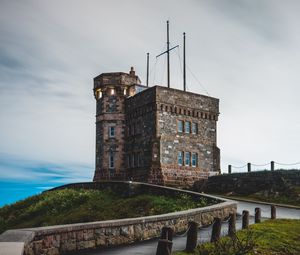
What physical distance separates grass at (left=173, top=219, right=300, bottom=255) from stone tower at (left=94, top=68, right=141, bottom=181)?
2562 centimetres

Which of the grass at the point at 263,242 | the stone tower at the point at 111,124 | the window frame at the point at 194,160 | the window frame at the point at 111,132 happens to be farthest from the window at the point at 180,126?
the grass at the point at 263,242

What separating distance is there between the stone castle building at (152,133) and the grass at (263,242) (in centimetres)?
2133

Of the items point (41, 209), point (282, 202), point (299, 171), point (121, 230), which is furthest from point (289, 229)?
point (41, 209)

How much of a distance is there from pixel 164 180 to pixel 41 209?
11.0 metres

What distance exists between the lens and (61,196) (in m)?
33.4

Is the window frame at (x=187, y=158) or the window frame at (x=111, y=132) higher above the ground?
the window frame at (x=111, y=132)

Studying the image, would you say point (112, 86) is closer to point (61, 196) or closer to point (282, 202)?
point (61, 196)

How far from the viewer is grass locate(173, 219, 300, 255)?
10195mm

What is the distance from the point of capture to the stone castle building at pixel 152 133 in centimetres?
3791

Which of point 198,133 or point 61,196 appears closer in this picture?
point 61,196

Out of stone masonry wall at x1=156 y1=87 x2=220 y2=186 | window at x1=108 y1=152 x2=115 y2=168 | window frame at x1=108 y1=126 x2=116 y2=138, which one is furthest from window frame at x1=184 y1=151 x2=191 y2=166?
window frame at x1=108 y1=126 x2=116 y2=138

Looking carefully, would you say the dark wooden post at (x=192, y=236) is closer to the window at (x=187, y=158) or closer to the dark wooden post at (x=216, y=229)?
the dark wooden post at (x=216, y=229)

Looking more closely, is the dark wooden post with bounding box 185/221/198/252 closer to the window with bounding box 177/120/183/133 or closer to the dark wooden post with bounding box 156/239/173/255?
the dark wooden post with bounding box 156/239/173/255

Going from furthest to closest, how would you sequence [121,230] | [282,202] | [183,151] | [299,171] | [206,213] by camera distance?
1. [183,151]
2. [299,171]
3. [282,202]
4. [206,213]
5. [121,230]
